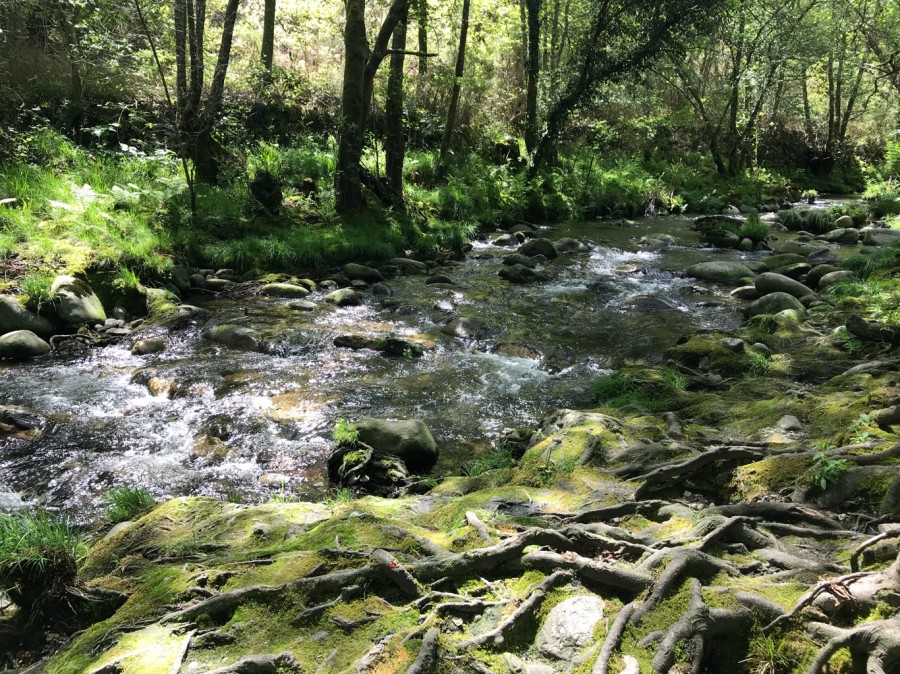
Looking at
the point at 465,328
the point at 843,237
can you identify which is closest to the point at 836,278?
the point at 843,237

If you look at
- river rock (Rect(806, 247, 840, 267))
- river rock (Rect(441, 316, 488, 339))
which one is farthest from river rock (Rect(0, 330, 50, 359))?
river rock (Rect(806, 247, 840, 267))

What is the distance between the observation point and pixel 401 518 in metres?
4.13

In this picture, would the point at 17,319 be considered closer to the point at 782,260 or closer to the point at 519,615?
the point at 519,615

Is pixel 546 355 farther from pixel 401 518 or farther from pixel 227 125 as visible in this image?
pixel 227 125

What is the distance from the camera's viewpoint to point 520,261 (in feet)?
47.3

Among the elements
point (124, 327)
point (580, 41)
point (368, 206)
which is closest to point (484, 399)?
point (124, 327)

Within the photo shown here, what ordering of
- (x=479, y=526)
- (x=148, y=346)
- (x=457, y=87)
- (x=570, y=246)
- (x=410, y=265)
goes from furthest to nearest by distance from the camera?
1. (x=457, y=87)
2. (x=570, y=246)
3. (x=410, y=265)
4. (x=148, y=346)
5. (x=479, y=526)

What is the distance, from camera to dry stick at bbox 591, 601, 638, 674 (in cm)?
235

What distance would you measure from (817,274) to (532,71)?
45.7 ft

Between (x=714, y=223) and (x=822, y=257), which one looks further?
(x=714, y=223)

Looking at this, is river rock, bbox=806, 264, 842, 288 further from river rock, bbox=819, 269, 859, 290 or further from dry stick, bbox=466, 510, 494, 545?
dry stick, bbox=466, 510, 494, 545

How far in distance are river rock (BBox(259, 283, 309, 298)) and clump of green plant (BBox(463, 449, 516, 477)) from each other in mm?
6716

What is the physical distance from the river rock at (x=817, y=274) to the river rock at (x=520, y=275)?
5407 mm

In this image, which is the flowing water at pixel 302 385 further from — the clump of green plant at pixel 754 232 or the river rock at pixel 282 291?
the clump of green plant at pixel 754 232
